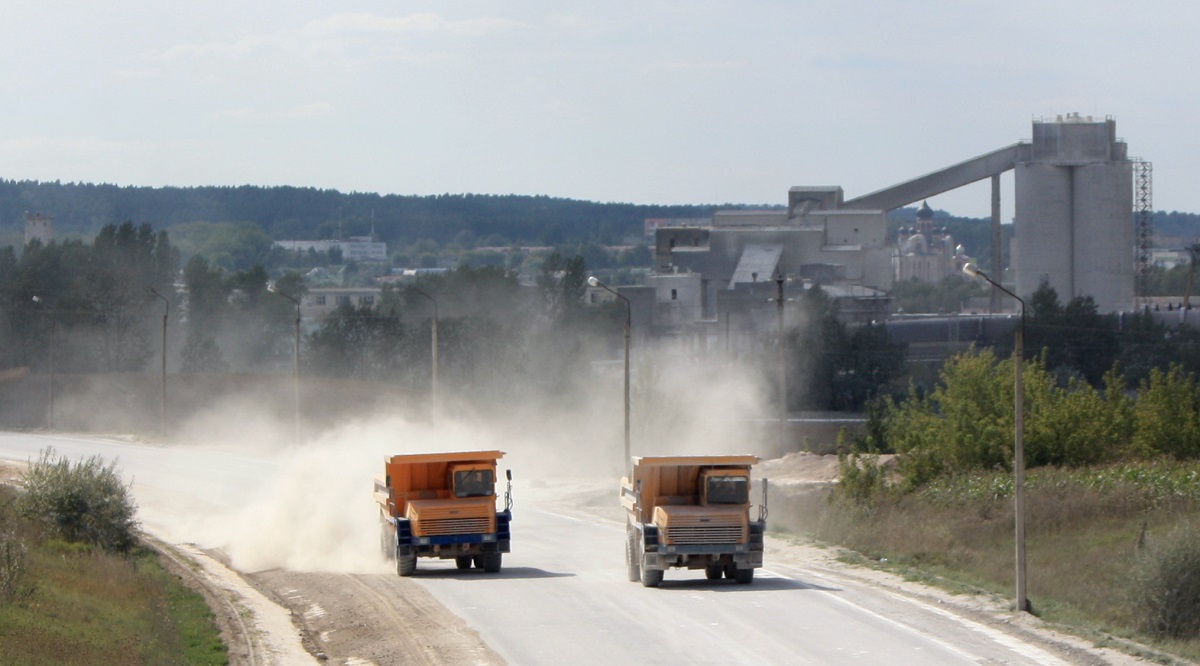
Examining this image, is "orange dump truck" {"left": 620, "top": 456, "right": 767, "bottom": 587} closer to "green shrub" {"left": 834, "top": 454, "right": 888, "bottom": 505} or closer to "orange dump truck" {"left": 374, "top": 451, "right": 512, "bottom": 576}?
"orange dump truck" {"left": 374, "top": 451, "right": 512, "bottom": 576}

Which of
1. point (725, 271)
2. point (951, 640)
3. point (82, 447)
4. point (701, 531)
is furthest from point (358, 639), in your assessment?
point (725, 271)

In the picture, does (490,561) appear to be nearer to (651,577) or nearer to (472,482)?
(472,482)

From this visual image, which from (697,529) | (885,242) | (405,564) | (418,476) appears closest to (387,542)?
(418,476)

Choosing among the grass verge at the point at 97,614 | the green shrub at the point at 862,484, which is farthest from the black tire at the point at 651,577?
the green shrub at the point at 862,484

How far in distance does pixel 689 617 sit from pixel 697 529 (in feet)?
11.1

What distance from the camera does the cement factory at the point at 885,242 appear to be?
116 meters

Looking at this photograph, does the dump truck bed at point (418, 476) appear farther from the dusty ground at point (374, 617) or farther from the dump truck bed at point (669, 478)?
the dump truck bed at point (669, 478)

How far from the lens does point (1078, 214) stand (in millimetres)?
115750

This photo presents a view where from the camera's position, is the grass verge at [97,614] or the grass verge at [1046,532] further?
the grass verge at [1046,532]

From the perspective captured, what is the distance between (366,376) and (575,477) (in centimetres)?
6093

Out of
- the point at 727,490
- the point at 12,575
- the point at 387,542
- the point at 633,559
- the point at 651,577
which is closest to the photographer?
the point at 12,575

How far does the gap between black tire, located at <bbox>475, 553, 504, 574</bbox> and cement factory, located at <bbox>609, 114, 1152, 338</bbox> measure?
7993cm

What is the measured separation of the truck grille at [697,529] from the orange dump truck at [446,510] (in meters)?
4.21

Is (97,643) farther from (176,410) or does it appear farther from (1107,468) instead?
(176,410)
